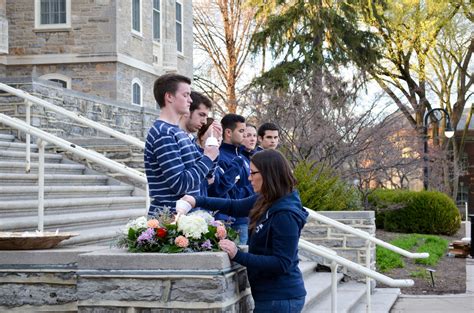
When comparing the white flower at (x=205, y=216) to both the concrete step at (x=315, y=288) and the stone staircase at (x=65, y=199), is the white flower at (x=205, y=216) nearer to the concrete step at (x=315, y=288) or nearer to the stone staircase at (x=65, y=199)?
the stone staircase at (x=65, y=199)

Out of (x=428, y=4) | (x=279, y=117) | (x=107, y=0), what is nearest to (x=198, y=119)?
(x=279, y=117)

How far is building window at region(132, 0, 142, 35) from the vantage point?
73.6 ft

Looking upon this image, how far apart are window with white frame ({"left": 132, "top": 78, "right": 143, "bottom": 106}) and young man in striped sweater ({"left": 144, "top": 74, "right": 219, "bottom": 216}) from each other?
17.7 metres

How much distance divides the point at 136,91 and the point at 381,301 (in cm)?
1391

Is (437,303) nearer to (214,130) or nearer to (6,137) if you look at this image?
(214,130)

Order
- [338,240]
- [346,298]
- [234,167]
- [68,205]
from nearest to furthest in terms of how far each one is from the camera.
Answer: [234,167] < [68,205] < [346,298] < [338,240]

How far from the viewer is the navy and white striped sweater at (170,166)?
4.46 meters

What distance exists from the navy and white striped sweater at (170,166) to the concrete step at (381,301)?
16.1ft

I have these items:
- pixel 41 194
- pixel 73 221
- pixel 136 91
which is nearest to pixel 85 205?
pixel 73 221

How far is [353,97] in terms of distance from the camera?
19.3 meters

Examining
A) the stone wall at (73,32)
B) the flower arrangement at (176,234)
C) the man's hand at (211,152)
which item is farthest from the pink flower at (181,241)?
the stone wall at (73,32)

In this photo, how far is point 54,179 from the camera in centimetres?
952

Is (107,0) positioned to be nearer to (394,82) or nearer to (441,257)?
(441,257)

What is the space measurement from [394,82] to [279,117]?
18.6m
